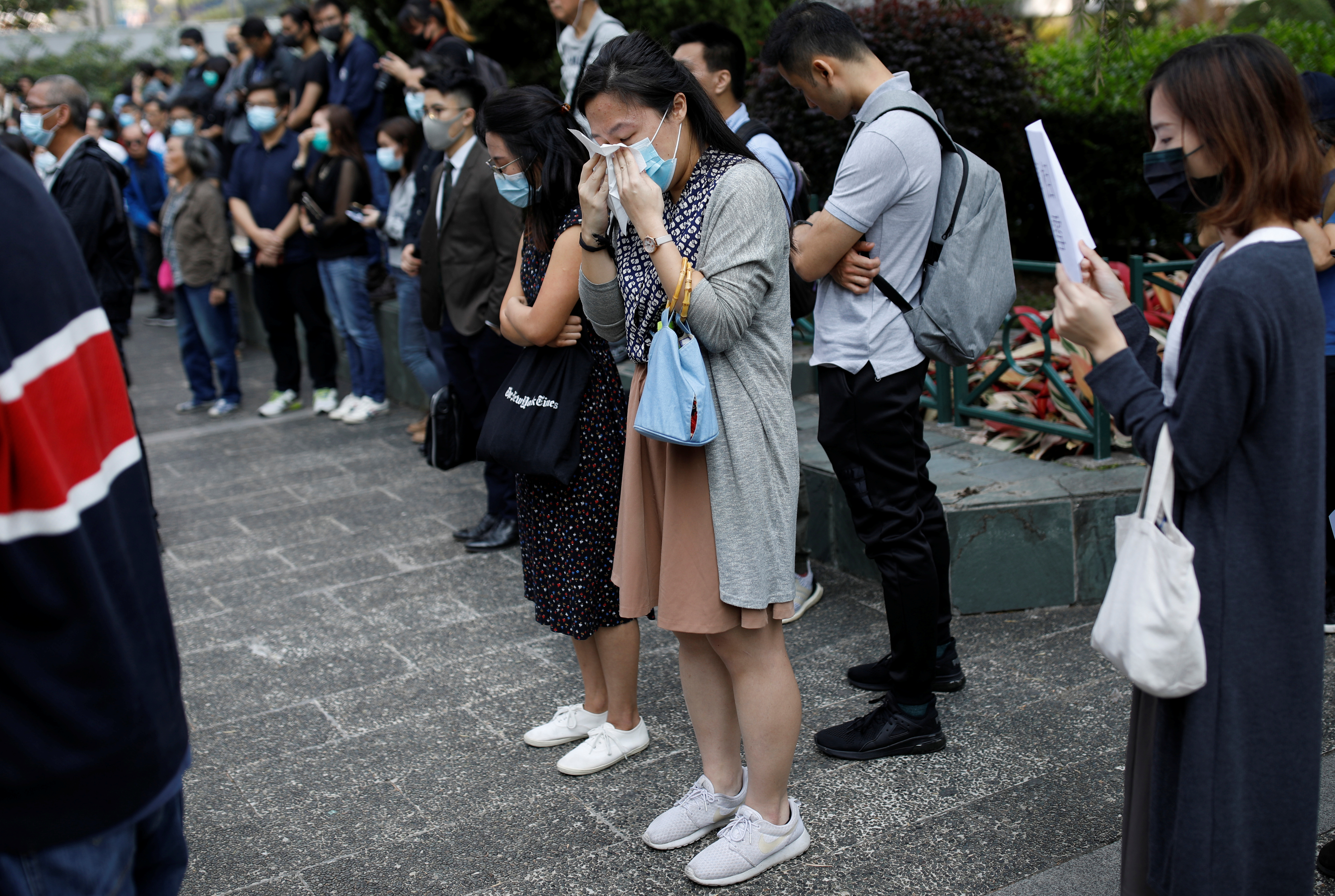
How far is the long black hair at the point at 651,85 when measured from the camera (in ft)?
8.12

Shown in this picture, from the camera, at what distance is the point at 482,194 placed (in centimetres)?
495

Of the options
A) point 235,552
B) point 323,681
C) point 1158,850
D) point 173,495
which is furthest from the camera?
point 173,495

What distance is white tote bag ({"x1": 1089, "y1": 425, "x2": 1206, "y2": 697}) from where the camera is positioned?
1.76 metres

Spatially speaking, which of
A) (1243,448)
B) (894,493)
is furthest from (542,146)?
(1243,448)

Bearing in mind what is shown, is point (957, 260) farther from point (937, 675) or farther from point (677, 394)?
point (937, 675)

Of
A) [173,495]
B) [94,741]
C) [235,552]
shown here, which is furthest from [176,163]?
[94,741]

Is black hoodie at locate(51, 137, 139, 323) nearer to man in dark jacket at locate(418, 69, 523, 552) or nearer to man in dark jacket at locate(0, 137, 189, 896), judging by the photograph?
man in dark jacket at locate(418, 69, 523, 552)

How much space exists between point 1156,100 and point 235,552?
464 centimetres

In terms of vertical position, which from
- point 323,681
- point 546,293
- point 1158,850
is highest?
point 546,293

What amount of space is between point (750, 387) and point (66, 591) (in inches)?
57.8

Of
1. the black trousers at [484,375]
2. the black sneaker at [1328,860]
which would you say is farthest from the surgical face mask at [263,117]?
the black sneaker at [1328,860]

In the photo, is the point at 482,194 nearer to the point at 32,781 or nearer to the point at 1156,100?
the point at 1156,100

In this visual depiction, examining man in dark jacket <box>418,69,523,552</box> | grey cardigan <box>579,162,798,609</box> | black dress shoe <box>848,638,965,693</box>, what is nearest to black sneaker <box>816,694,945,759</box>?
black dress shoe <box>848,638,965,693</box>

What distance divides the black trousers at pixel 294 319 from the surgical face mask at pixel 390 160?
1.11 meters
